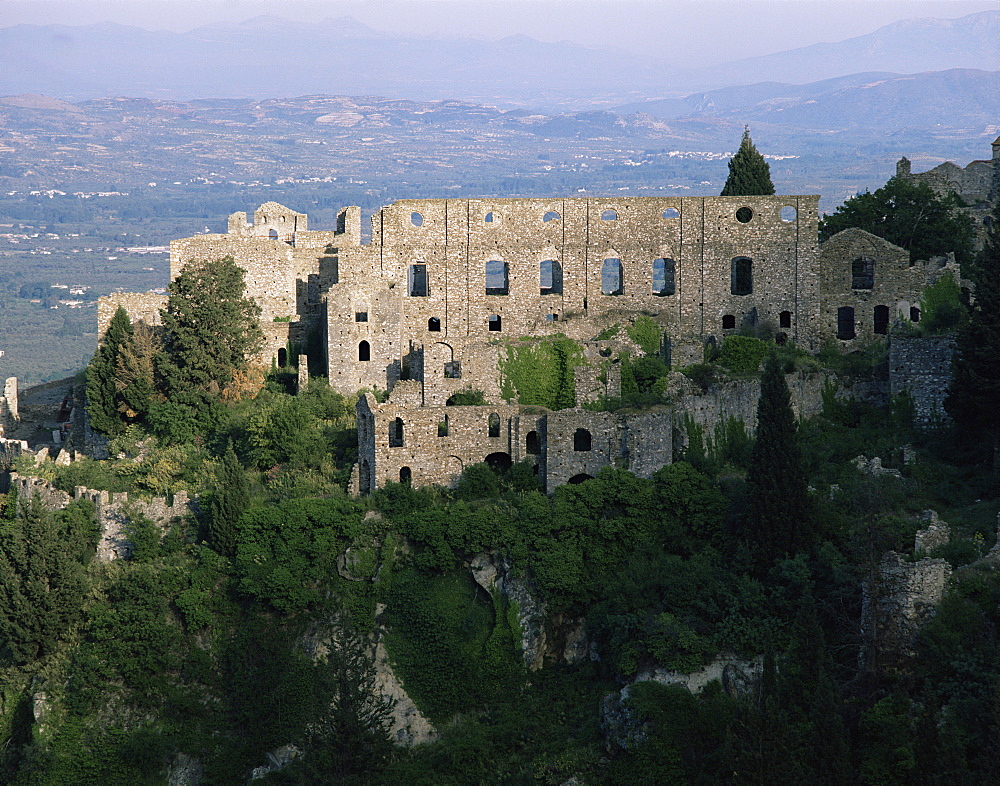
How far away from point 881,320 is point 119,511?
27.9 meters

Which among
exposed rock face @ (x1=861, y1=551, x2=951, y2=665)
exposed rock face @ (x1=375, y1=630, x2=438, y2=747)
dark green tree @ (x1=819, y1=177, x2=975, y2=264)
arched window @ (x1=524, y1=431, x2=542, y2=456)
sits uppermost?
dark green tree @ (x1=819, y1=177, x2=975, y2=264)

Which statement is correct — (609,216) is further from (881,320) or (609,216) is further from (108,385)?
(108,385)

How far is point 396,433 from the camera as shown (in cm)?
4738

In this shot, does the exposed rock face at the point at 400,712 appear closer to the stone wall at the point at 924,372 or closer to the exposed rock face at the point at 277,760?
the exposed rock face at the point at 277,760

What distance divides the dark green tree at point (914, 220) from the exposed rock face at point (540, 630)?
76.2ft

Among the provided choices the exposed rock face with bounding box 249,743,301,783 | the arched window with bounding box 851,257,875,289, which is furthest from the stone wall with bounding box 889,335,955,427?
the exposed rock face with bounding box 249,743,301,783

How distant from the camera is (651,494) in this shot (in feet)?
146

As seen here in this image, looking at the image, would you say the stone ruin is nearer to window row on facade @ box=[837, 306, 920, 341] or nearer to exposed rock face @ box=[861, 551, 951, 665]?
window row on facade @ box=[837, 306, 920, 341]

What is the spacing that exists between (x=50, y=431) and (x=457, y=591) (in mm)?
23764

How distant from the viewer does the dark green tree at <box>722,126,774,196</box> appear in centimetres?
6444

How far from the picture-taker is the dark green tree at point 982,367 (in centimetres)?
4569

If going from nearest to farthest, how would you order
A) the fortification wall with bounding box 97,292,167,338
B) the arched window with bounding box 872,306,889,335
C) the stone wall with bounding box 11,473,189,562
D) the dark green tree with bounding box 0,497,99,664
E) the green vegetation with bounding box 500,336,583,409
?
the dark green tree with bounding box 0,497,99,664, the stone wall with bounding box 11,473,189,562, the green vegetation with bounding box 500,336,583,409, the arched window with bounding box 872,306,889,335, the fortification wall with bounding box 97,292,167,338

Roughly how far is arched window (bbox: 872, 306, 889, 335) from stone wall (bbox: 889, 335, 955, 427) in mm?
6105

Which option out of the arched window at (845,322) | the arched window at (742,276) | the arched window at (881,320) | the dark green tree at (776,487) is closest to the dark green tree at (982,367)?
the dark green tree at (776,487)
